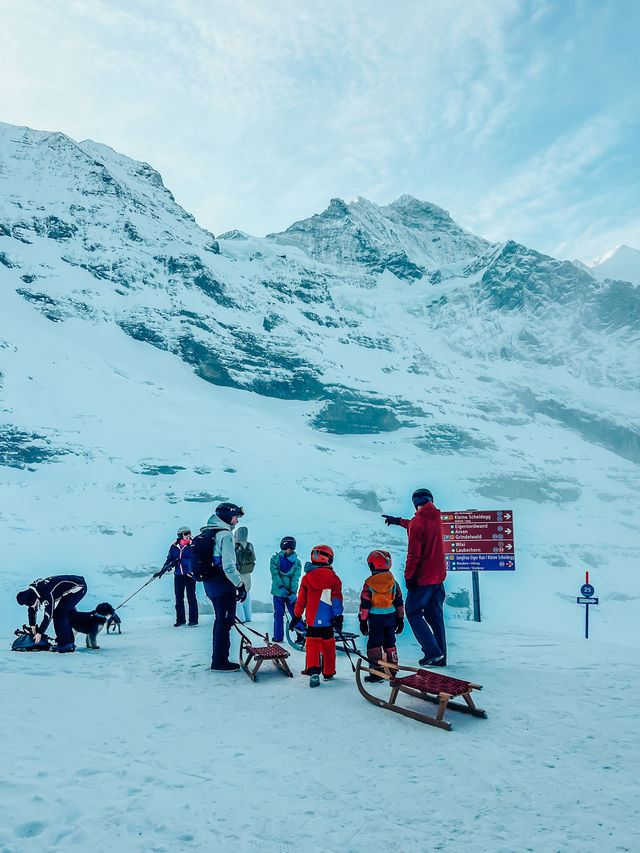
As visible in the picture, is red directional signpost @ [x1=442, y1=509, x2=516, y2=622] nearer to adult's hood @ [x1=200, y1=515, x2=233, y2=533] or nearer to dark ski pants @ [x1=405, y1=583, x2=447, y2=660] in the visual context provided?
dark ski pants @ [x1=405, y1=583, x2=447, y2=660]

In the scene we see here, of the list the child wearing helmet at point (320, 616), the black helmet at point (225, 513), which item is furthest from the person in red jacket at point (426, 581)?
the black helmet at point (225, 513)

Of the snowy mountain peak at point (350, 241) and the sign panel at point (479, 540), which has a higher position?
the snowy mountain peak at point (350, 241)

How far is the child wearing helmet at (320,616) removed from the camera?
6.05 metres

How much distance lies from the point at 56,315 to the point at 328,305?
6943 cm

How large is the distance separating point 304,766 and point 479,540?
8.33 metres

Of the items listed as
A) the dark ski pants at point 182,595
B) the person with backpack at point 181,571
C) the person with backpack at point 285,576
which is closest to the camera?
the person with backpack at point 285,576

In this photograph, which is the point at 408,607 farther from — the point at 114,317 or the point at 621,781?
the point at 114,317

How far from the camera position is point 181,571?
33.6ft

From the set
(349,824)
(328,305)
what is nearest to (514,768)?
(349,824)

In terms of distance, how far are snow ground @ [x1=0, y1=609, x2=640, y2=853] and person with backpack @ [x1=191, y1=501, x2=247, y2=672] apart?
0.44 meters

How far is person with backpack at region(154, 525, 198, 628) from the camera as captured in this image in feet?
33.3

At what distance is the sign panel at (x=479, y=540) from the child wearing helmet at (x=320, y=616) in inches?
218

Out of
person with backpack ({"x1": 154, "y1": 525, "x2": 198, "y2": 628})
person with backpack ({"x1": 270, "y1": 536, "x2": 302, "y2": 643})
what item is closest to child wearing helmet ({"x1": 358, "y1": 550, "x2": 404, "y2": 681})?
person with backpack ({"x1": 270, "y1": 536, "x2": 302, "y2": 643})

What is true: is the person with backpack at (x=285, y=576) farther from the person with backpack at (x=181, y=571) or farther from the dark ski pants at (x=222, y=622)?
the person with backpack at (x=181, y=571)
